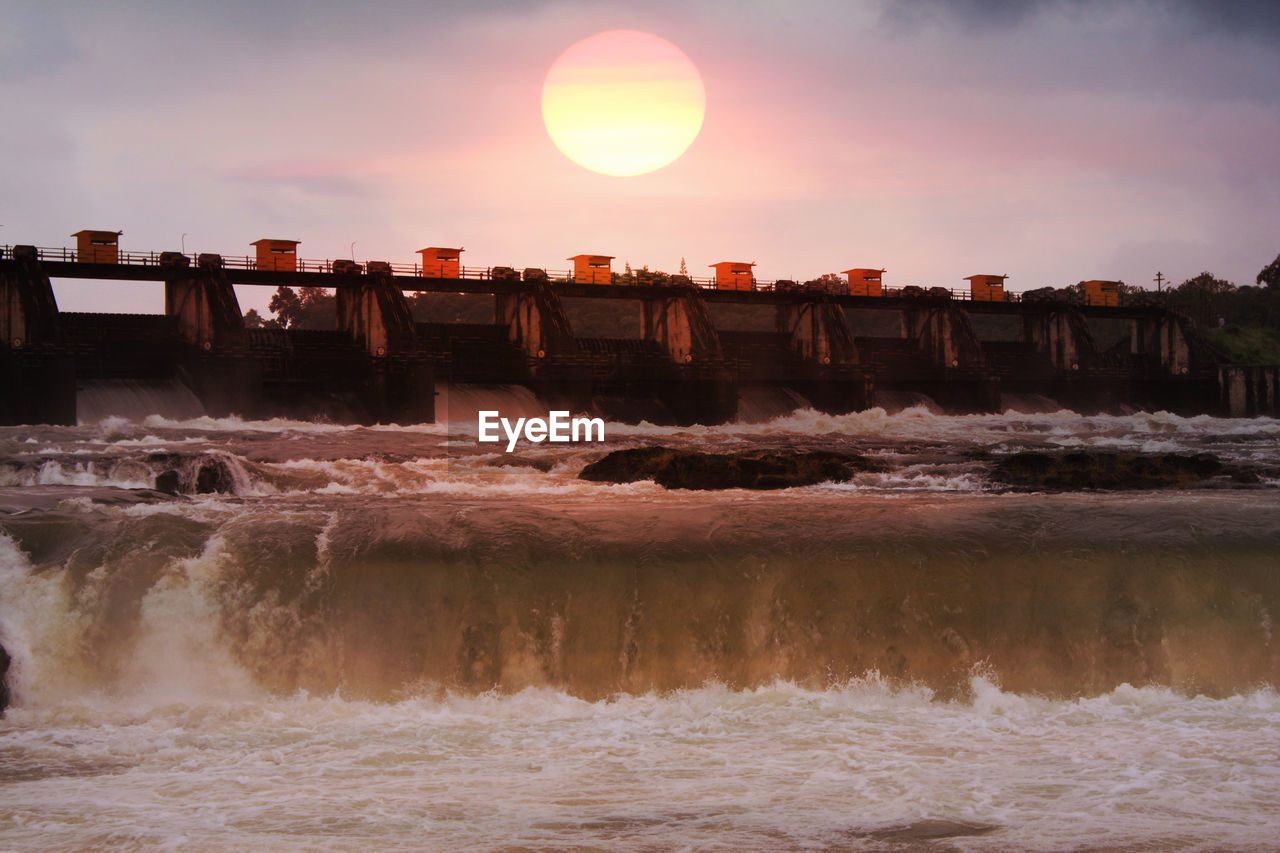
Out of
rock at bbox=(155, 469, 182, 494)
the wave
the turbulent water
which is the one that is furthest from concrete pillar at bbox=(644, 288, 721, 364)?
the wave

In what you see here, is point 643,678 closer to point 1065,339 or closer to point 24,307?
point 24,307

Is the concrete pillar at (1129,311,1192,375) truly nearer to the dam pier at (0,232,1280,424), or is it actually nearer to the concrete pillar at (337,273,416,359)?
the dam pier at (0,232,1280,424)

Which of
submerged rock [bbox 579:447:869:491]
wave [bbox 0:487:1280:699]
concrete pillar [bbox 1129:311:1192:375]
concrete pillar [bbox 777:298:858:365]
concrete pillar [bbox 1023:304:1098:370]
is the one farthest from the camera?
concrete pillar [bbox 1129:311:1192:375]

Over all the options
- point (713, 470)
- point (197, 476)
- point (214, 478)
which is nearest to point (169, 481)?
point (197, 476)

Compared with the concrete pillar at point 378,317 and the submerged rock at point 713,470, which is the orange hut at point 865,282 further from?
the submerged rock at point 713,470

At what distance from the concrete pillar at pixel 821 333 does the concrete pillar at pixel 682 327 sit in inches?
A: 218

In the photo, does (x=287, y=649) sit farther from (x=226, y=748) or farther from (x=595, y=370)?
(x=595, y=370)

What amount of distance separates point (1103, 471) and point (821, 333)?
30190 millimetres

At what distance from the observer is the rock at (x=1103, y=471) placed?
79.2 feet

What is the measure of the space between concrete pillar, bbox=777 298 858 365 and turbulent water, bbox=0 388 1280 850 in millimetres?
38323

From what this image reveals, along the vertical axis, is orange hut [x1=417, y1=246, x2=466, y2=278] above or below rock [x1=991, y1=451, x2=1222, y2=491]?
above

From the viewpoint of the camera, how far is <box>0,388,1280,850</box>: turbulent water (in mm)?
8617

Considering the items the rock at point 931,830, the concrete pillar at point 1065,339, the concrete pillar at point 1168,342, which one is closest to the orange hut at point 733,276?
the concrete pillar at point 1065,339

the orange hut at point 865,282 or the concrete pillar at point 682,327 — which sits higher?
the orange hut at point 865,282
